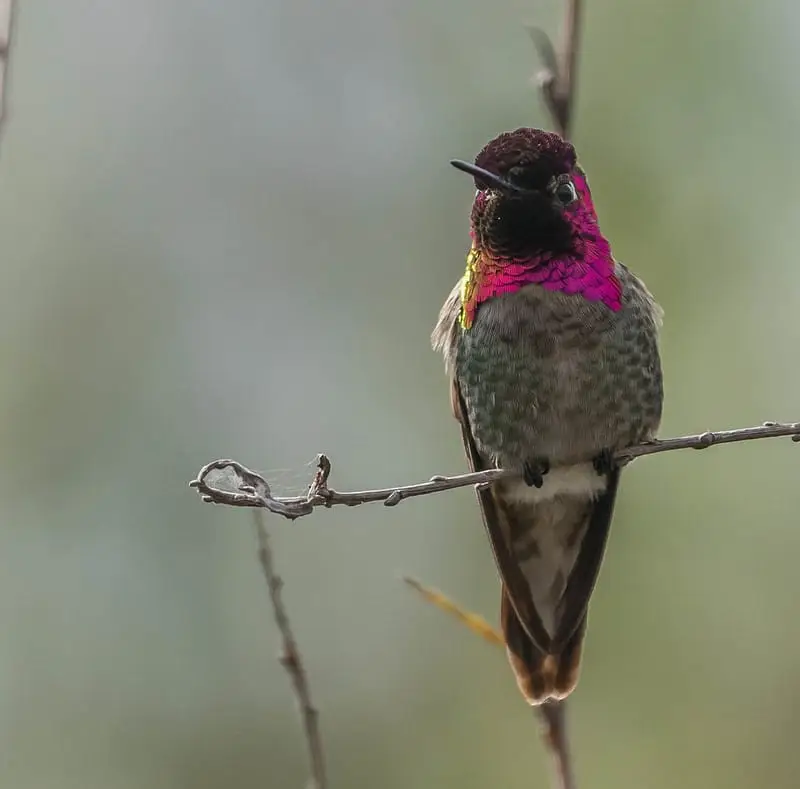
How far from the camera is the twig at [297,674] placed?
2.33m

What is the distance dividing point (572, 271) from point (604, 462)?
2.13ft

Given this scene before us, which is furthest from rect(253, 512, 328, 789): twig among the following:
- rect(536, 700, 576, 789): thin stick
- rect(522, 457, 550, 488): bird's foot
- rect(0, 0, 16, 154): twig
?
rect(522, 457, 550, 488): bird's foot

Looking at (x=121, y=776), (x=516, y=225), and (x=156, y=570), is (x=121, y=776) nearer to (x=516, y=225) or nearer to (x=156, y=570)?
(x=156, y=570)

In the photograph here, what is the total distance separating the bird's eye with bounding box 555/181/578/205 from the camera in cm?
349

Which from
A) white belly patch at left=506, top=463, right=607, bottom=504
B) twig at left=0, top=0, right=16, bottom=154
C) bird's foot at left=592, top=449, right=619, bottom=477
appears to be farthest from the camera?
white belly patch at left=506, top=463, right=607, bottom=504

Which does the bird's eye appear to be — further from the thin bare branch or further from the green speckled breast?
the thin bare branch

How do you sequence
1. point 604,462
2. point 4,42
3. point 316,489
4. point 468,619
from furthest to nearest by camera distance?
point 604,462 → point 468,619 → point 316,489 → point 4,42

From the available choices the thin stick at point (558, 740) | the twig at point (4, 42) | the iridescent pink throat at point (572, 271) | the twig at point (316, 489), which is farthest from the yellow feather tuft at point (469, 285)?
the twig at point (4, 42)

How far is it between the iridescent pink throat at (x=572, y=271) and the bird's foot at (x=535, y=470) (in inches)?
20.2

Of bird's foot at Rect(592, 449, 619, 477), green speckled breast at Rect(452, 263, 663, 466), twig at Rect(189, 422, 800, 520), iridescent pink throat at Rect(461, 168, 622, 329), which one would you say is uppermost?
iridescent pink throat at Rect(461, 168, 622, 329)

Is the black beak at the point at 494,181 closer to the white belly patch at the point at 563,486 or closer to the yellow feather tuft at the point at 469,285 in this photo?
the yellow feather tuft at the point at 469,285

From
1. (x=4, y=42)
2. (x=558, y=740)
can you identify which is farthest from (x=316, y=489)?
(x=4, y=42)

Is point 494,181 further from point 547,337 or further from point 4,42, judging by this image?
point 4,42

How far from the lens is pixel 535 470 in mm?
3717
